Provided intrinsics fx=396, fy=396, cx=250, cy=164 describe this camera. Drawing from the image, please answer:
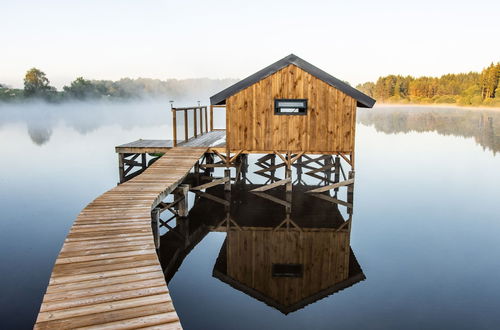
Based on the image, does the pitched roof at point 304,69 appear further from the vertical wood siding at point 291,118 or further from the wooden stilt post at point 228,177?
the wooden stilt post at point 228,177

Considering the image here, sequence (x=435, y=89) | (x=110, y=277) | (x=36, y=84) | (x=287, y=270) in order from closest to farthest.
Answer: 1. (x=110, y=277)
2. (x=287, y=270)
3. (x=36, y=84)
4. (x=435, y=89)

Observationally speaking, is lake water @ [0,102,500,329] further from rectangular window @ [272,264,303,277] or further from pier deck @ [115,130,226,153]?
pier deck @ [115,130,226,153]

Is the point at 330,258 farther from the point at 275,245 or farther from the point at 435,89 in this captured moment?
the point at 435,89

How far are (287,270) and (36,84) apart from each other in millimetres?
138592

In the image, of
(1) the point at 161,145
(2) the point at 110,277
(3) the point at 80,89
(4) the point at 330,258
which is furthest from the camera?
(3) the point at 80,89

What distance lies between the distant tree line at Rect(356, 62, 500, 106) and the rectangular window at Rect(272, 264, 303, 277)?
127 metres

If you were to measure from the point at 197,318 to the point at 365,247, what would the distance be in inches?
245

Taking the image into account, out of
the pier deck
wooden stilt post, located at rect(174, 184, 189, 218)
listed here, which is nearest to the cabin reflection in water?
wooden stilt post, located at rect(174, 184, 189, 218)

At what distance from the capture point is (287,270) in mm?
10102

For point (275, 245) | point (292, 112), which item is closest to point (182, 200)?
point (275, 245)

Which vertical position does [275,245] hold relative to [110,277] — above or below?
below

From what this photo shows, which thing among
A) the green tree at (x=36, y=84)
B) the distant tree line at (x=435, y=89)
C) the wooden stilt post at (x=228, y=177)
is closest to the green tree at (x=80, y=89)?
the green tree at (x=36, y=84)

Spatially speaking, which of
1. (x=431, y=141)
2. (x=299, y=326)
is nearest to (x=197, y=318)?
(x=299, y=326)

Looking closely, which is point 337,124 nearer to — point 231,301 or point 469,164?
point 231,301
